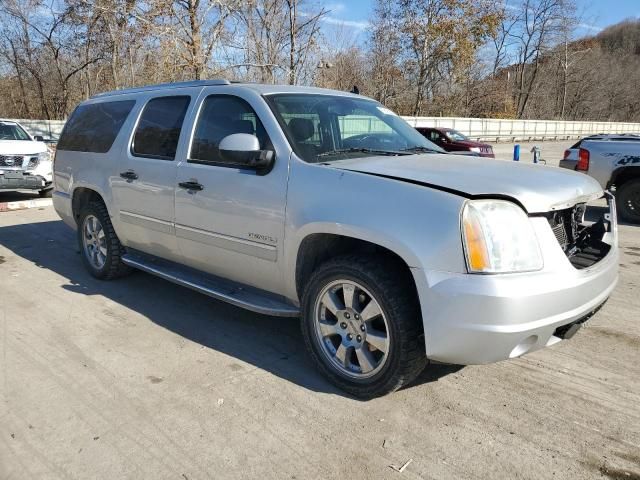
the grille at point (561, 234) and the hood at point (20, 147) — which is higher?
the hood at point (20, 147)

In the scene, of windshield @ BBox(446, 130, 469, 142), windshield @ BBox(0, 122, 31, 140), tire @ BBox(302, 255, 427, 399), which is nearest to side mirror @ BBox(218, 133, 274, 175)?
tire @ BBox(302, 255, 427, 399)

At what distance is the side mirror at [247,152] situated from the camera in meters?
3.38

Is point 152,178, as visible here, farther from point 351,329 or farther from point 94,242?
point 351,329

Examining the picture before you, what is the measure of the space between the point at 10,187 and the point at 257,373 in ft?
29.4

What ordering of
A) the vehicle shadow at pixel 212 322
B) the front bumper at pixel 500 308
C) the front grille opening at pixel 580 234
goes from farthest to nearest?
the vehicle shadow at pixel 212 322
the front grille opening at pixel 580 234
the front bumper at pixel 500 308

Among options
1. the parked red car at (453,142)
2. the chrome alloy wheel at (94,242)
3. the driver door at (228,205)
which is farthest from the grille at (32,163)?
the parked red car at (453,142)

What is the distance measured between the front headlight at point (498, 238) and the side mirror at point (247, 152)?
141 cm

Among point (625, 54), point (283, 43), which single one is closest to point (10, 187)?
point (283, 43)

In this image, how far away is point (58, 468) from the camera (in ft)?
8.36

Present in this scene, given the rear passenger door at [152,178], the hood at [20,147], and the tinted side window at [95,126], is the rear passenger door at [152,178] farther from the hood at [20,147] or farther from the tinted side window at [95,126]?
the hood at [20,147]

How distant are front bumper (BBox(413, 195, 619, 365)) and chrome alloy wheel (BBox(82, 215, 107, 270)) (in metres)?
3.78

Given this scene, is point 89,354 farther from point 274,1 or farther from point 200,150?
point 274,1

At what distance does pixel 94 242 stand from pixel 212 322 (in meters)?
1.98

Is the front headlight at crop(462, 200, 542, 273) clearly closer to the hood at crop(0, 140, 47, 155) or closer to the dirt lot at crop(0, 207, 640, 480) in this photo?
the dirt lot at crop(0, 207, 640, 480)
